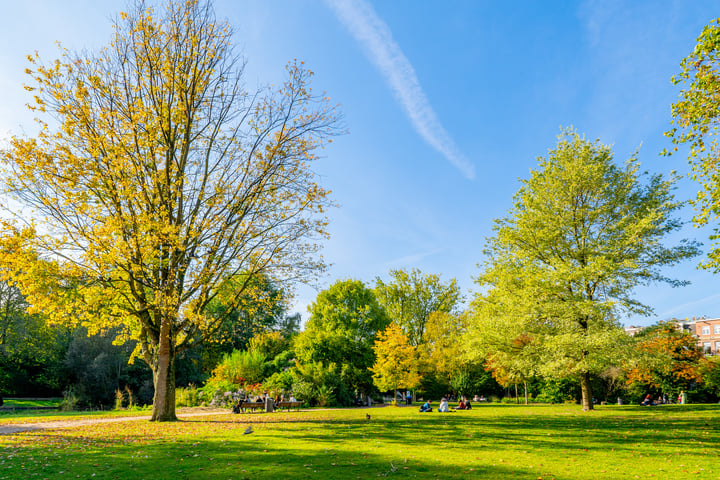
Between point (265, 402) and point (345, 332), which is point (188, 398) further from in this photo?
point (345, 332)

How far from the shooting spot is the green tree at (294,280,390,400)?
119ft

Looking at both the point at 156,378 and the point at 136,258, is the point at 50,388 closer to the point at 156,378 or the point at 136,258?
the point at 156,378

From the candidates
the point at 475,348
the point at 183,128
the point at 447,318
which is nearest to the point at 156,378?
the point at 183,128

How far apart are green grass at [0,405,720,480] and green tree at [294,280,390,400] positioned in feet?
66.8

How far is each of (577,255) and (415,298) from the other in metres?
26.6

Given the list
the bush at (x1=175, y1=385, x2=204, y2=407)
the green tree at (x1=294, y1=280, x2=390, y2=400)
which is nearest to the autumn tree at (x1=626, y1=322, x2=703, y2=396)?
the green tree at (x1=294, y1=280, x2=390, y2=400)

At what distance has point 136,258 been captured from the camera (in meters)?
16.7

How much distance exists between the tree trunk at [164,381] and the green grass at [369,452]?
96.8 inches

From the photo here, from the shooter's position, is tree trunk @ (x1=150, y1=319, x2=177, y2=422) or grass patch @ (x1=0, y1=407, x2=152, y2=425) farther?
grass patch @ (x1=0, y1=407, x2=152, y2=425)

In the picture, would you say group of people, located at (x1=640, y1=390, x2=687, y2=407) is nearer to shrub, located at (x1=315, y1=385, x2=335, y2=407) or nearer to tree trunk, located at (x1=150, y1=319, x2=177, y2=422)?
shrub, located at (x1=315, y1=385, x2=335, y2=407)

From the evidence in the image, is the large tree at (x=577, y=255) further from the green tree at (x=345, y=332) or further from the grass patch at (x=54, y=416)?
the grass patch at (x=54, y=416)

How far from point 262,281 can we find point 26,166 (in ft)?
34.4

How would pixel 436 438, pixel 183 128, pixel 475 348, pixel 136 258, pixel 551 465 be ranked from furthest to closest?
pixel 475 348, pixel 183 128, pixel 136 258, pixel 436 438, pixel 551 465

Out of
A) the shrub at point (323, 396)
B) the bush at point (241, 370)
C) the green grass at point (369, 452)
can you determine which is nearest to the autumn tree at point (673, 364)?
the green grass at point (369, 452)
